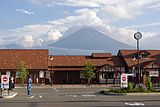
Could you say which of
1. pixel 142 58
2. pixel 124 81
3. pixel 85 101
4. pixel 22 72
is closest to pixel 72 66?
pixel 22 72

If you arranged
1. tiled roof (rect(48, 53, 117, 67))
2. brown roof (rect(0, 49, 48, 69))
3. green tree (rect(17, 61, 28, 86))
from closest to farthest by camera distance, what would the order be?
green tree (rect(17, 61, 28, 86)) < brown roof (rect(0, 49, 48, 69)) < tiled roof (rect(48, 53, 117, 67))

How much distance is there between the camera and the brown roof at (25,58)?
66.1 metres

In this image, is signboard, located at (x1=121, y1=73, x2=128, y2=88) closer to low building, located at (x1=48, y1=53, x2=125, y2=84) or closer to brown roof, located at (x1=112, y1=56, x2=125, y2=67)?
low building, located at (x1=48, y1=53, x2=125, y2=84)

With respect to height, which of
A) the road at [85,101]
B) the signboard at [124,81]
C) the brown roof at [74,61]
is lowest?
the road at [85,101]

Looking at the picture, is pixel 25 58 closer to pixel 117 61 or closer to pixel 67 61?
pixel 67 61

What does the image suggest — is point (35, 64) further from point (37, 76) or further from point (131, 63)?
point (131, 63)

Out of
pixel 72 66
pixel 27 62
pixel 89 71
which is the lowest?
pixel 89 71

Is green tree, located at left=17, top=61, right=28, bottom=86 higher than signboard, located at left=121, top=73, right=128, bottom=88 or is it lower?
higher

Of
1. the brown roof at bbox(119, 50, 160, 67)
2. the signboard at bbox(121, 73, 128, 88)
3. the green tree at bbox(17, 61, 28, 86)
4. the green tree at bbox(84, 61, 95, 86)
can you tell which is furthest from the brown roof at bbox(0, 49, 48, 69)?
the signboard at bbox(121, 73, 128, 88)

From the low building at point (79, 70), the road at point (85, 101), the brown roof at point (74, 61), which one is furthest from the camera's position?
the brown roof at point (74, 61)

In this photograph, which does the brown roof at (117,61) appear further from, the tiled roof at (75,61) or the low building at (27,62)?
the low building at (27,62)

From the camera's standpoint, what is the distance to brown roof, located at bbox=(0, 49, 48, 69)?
217ft

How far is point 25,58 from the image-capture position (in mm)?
69062

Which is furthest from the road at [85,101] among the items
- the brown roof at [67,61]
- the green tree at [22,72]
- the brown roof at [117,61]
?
the brown roof at [117,61]
